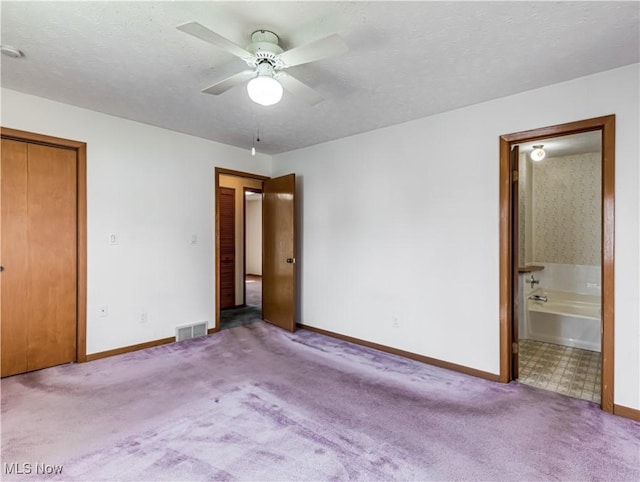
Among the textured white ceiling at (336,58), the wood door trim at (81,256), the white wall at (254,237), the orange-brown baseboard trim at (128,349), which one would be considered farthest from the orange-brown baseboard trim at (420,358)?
the white wall at (254,237)

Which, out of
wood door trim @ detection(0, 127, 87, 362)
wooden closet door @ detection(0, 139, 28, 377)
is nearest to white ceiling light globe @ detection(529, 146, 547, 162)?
wood door trim @ detection(0, 127, 87, 362)

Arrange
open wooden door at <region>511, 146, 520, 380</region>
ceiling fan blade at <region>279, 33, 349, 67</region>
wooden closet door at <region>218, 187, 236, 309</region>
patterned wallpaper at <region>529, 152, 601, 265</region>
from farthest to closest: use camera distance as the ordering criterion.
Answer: wooden closet door at <region>218, 187, 236, 309</region>, patterned wallpaper at <region>529, 152, 601, 265</region>, open wooden door at <region>511, 146, 520, 380</region>, ceiling fan blade at <region>279, 33, 349, 67</region>

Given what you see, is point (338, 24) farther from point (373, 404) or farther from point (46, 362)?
point (46, 362)

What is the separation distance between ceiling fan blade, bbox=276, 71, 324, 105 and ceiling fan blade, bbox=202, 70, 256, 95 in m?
0.19

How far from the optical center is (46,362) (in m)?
3.11

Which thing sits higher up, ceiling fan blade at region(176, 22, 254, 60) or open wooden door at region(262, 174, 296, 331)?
ceiling fan blade at region(176, 22, 254, 60)

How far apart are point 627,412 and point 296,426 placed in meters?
2.35

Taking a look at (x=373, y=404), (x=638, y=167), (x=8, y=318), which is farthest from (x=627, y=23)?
(x=8, y=318)

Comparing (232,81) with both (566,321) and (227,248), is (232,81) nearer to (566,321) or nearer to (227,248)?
(227,248)

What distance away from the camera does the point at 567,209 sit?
489cm

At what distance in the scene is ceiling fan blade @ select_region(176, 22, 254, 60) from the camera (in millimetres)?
1530

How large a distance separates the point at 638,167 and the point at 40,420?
4.51 meters

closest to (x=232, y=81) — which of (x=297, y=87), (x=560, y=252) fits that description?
(x=297, y=87)

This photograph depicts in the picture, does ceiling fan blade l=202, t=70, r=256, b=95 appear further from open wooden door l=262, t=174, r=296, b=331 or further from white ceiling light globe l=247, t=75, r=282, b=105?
open wooden door l=262, t=174, r=296, b=331
